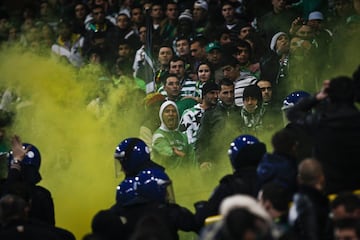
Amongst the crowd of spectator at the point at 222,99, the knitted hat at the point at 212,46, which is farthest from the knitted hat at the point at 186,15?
the knitted hat at the point at 212,46

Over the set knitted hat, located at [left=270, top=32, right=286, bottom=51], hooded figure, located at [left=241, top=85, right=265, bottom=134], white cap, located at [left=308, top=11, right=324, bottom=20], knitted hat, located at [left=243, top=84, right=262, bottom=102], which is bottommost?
hooded figure, located at [left=241, top=85, right=265, bottom=134]

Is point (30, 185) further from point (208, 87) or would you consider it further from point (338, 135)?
point (208, 87)

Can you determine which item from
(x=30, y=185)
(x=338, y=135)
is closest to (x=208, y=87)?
(x=30, y=185)

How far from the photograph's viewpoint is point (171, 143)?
1409 cm

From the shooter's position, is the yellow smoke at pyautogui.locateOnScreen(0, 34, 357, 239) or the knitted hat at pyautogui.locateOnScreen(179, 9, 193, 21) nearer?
the yellow smoke at pyautogui.locateOnScreen(0, 34, 357, 239)

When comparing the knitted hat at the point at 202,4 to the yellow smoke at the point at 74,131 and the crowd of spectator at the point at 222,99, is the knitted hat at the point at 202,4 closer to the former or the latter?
the crowd of spectator at the point at 222,99

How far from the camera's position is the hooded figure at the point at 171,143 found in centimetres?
1402

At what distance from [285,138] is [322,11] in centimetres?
565

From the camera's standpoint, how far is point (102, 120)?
1617 cm

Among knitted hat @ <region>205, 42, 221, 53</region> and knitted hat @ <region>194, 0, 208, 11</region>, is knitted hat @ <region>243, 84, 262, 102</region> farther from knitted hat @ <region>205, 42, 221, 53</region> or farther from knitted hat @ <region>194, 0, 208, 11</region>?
knitted hat @ <region>194, 0, 208, 11</region>

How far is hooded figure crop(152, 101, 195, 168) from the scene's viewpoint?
14.0m

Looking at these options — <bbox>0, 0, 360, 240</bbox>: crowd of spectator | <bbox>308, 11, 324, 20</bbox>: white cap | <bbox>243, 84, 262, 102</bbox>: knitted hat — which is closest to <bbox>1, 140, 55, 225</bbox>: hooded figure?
<bbox>0, 0, 360, 240</bbox>: crowd of spectator

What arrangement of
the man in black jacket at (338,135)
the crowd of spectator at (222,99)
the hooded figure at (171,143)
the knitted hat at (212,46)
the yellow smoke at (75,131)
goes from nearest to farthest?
the crowd of spectator at (222,99), the man in black jacket at (338,135), the hooded figure at (171,143), the yellow smoke at (75,131), the knitted hat at (212,46)

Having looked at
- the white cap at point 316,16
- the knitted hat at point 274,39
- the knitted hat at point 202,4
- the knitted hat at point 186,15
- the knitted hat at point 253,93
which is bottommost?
the knitted hat at point 253,93
